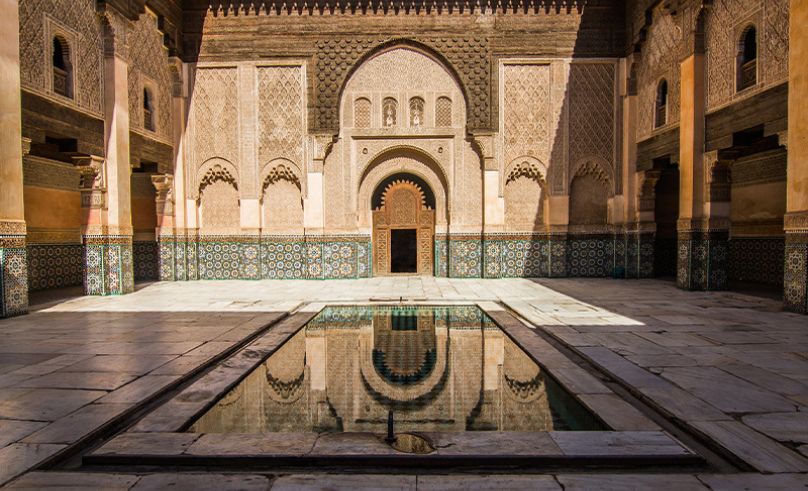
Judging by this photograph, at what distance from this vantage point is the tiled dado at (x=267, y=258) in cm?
937

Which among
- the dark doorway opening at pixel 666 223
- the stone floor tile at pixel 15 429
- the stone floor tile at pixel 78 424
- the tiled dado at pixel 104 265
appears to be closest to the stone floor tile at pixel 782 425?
the stone floor tile at pixel 78 424

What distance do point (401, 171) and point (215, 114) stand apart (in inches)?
152

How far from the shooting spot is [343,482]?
1678mm

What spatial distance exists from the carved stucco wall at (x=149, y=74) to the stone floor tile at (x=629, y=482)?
8233 millimetres

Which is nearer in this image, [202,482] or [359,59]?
[202,482]

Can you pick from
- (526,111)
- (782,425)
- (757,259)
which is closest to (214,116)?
(526,111)

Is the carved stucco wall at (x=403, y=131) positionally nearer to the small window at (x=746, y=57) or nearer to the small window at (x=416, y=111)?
the small window at (x=416, y=111)

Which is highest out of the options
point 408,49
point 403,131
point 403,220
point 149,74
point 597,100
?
point 408,49

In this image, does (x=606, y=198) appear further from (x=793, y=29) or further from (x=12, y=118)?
(x=12, y=118)

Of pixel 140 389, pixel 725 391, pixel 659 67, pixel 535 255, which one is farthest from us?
pixel 535 255

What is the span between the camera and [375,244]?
988 cm

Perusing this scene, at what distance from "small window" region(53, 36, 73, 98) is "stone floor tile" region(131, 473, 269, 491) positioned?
623 cm

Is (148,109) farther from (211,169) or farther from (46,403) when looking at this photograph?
(46,403)

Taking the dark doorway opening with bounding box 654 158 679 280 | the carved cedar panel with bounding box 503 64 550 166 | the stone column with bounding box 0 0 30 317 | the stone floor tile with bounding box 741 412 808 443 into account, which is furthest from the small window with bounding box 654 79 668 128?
the stone column with bounding box 0 0 30 317
